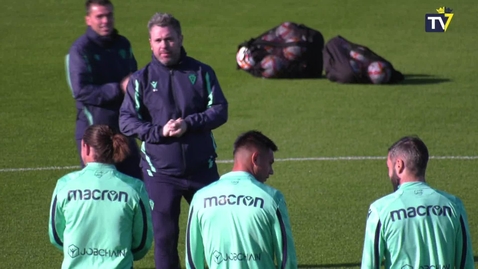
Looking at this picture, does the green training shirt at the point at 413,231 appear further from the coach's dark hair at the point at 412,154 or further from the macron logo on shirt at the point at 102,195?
the macron logo on shirt at the point at 102,195

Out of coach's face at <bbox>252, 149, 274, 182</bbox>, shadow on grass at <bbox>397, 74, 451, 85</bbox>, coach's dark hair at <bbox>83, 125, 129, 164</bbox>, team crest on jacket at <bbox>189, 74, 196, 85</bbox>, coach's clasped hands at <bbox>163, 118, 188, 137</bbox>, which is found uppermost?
team crest on jacket at <bbox>189, 74, 196, 85</bbox>

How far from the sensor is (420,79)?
17.8 m

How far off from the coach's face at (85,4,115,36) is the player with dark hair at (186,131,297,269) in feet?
→ 9.48

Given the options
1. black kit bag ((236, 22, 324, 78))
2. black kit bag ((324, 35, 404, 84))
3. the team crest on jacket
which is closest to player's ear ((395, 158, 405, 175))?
the team crest on jacket

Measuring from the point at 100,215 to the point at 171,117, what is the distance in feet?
5.77

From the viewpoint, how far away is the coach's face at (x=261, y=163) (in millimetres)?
5699

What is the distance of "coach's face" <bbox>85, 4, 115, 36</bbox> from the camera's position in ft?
26.7

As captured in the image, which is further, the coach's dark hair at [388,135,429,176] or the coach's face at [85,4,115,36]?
the coach's face at [85,4,115,36]

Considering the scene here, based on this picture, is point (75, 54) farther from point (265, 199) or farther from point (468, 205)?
point (468, 205)

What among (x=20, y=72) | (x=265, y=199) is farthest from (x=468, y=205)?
(x=20, y=72)

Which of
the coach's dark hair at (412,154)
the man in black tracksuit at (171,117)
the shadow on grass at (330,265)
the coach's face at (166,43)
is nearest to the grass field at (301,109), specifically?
the shadow on grass at (330,265)

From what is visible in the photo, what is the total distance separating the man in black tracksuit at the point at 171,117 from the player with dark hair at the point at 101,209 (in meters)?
1.39

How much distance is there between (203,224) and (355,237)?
14.1 ft

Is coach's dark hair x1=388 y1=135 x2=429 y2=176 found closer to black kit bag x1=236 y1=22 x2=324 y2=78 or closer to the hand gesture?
the hand gesture
